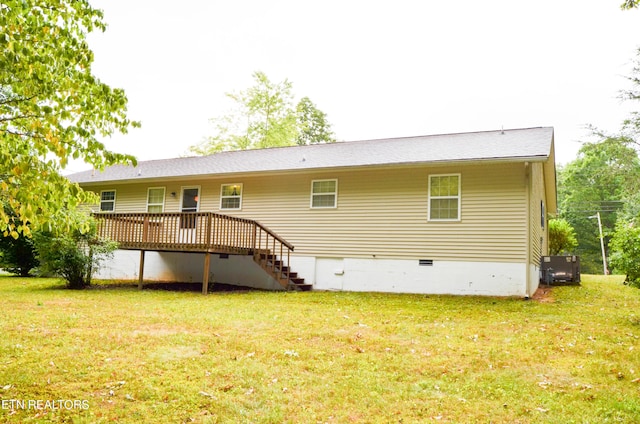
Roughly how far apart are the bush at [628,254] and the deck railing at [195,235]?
311 inches

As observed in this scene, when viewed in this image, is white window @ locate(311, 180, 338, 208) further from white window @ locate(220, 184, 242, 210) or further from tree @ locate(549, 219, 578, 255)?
tree @ locate(549, 219, 578, 255)

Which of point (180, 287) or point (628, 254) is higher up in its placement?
point (628, 254)

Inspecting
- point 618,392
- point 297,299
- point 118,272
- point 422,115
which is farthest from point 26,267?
point 422,115

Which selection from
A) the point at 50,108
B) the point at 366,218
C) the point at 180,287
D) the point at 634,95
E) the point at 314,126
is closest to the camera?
the point at 50,108

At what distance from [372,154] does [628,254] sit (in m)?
7.27

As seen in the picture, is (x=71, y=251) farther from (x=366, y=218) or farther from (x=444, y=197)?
(x=444, y=197)

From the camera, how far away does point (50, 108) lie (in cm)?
345

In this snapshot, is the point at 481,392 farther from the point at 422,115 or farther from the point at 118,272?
the point at 422,115

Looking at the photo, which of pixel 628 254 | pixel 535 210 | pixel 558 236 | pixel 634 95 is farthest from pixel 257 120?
pixel 628 254

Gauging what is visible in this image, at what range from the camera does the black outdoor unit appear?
51.0 feet

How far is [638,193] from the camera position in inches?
903

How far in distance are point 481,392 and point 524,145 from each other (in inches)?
359

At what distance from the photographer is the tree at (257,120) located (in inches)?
1256

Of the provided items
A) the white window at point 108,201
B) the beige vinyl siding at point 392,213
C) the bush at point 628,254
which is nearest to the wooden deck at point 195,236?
the beige vinyl siding at point 392,213
